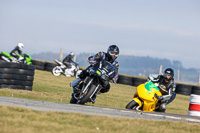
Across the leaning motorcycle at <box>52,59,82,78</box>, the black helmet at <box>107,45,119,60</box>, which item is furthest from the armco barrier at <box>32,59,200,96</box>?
the black helmet at <box>107,45,119,60</box>

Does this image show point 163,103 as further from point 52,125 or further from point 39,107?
point 52,125

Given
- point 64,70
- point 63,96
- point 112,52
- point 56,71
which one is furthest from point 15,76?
point 64,70

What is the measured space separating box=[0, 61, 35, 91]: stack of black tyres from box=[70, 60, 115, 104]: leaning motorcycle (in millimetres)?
6191

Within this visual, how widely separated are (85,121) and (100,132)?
819 millimetres

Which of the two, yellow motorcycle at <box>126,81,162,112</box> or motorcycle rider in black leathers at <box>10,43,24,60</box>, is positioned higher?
motorcycle rider in black leathers at <box>10,43,24,60</box>

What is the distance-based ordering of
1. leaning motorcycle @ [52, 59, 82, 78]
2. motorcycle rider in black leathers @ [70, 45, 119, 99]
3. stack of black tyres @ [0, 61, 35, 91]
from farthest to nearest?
leaning motorcycle @ [52, 59, 82, 78] → stack of black tyres @ [0, 61, 35, 91] → motorcycle rider in black leathers @ [70, 45, 119, 99]

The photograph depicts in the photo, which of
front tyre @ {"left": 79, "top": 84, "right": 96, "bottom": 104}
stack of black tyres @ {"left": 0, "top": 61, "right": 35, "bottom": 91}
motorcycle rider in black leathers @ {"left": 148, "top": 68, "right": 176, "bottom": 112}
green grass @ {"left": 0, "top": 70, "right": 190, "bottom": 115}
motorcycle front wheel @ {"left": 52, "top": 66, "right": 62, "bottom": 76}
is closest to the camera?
front tyre @ {"left": 79, "top": 84, "right": 96, "bottom": 104}

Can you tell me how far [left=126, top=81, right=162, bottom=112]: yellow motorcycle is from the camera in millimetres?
11023

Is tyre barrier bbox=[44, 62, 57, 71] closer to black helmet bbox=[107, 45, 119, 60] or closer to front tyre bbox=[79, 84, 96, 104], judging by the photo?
black helmet bbox=[107, 45, 119, 60]

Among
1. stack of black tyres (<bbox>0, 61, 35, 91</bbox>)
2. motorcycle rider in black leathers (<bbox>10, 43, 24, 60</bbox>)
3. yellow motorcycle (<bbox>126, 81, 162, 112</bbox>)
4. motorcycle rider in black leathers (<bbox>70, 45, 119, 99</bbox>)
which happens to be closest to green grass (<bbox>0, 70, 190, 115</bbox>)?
stack of black tyres (<bbox>0, 61, 35, 91</bbox>)

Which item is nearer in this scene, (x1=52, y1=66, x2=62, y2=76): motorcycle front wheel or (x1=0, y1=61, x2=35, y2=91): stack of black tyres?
(x1=0, y1=61, x2=35, y2=91): stack of black tyres

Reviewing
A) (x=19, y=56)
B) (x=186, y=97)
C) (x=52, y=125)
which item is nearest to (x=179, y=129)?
(x=52, y=125)

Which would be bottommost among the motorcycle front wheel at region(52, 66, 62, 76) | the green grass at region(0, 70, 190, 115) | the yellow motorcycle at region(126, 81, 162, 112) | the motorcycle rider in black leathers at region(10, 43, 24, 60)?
the green grass at region(0, 70, 190, 115)

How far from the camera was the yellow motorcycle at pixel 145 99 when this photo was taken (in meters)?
11.0
